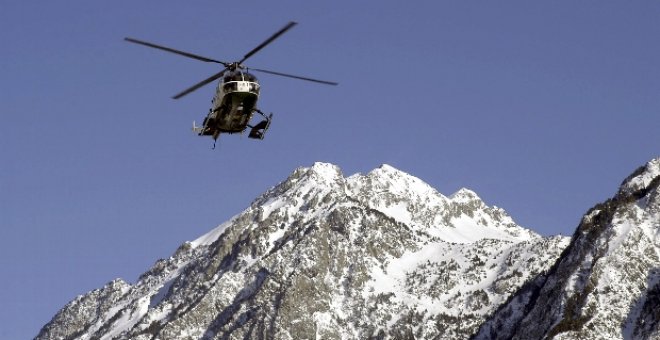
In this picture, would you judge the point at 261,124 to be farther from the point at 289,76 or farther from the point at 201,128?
the point at 289,76

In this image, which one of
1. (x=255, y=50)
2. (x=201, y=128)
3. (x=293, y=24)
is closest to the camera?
(x=293, y=24)

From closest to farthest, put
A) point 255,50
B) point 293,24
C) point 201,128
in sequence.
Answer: point 293,24
point 255,50
point 201,128

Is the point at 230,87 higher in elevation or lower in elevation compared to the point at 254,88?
lower

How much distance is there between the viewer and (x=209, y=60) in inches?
3290

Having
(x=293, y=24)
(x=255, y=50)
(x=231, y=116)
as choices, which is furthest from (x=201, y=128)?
(x=293, y=24)

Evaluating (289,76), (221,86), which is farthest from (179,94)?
(289,76)

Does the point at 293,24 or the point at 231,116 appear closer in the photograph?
the point at 293,24

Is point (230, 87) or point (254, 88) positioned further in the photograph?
point (254, 88)

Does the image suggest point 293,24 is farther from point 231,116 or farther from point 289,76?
point 231,116

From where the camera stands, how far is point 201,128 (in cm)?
9038

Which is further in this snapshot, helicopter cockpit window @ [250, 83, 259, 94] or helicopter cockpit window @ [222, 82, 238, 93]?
helicopter cockpit window @ [250, 83, 259, 94]

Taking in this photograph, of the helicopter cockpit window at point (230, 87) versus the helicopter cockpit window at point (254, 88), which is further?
the helicopter cockpit window at point (254, 88)

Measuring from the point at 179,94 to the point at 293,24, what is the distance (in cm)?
1241

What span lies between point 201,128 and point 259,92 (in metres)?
6.28
